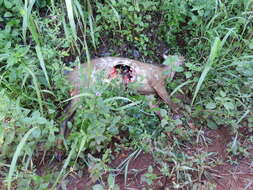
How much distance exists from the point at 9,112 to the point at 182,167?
113 cm

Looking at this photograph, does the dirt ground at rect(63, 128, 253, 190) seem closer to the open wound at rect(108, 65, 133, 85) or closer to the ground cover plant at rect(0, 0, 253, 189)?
the ground cover plant at rect(0, 0, 253, 189)

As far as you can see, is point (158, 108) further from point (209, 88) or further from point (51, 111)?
point (51, 111)

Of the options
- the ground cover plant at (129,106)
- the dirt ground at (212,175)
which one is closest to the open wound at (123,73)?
the ground cover plant at (129,106)

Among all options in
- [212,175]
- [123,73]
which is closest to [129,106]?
[123,73]

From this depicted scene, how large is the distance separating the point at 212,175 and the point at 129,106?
28.8 inches

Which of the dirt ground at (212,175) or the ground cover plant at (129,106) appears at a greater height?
the ground cover plant at (129,106)

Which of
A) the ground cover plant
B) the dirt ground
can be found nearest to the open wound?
the ground cover plant

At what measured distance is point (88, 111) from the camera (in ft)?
5.93

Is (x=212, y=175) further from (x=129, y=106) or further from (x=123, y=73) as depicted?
(x=123, y=73)

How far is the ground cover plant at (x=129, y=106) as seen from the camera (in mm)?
1815

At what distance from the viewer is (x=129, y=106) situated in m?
2.04

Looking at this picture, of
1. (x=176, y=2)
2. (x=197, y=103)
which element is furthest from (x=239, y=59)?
(x=176, y=2)

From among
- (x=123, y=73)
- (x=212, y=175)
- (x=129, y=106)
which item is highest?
(x=123, y=73)

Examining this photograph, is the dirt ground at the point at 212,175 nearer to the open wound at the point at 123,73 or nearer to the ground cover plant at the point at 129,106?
the ground cover plant at the point at 129,106
